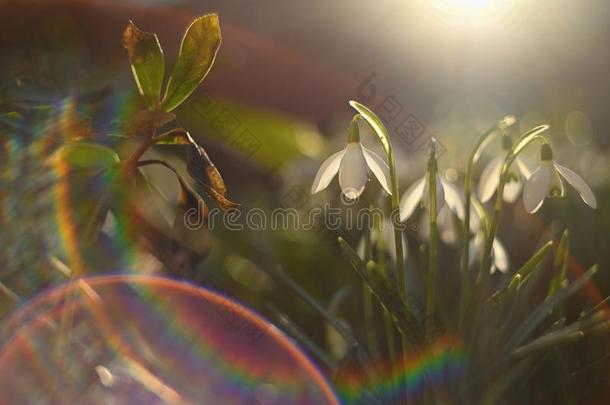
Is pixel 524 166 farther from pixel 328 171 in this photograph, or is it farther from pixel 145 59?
pixel 145 59

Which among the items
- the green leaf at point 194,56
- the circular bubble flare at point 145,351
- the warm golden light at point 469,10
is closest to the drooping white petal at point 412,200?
the circular bubble flare at point 145,351

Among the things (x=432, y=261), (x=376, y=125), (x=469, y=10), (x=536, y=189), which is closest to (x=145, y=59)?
(x=376, y=125)

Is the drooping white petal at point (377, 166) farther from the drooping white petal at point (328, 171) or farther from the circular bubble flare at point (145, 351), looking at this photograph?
the circular bubble flare at point (145, 351)

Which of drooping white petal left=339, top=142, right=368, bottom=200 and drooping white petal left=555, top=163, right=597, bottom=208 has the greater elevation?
drooping white petal left=555, top=163, right=597, bottom=208

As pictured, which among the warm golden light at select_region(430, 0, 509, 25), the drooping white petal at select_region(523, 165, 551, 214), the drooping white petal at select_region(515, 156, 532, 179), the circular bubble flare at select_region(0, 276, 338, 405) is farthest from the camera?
the warm golden light at select_region(430, 0, 509, 25)

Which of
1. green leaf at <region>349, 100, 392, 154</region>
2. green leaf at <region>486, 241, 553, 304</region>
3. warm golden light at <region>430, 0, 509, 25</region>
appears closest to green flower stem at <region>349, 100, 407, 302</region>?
green leaf at <region>349, 100, 392, 154</region>

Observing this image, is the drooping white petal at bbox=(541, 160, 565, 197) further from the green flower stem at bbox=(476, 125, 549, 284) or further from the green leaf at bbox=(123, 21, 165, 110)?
the green leaf at bbox=(123, 21, 165, 110)
